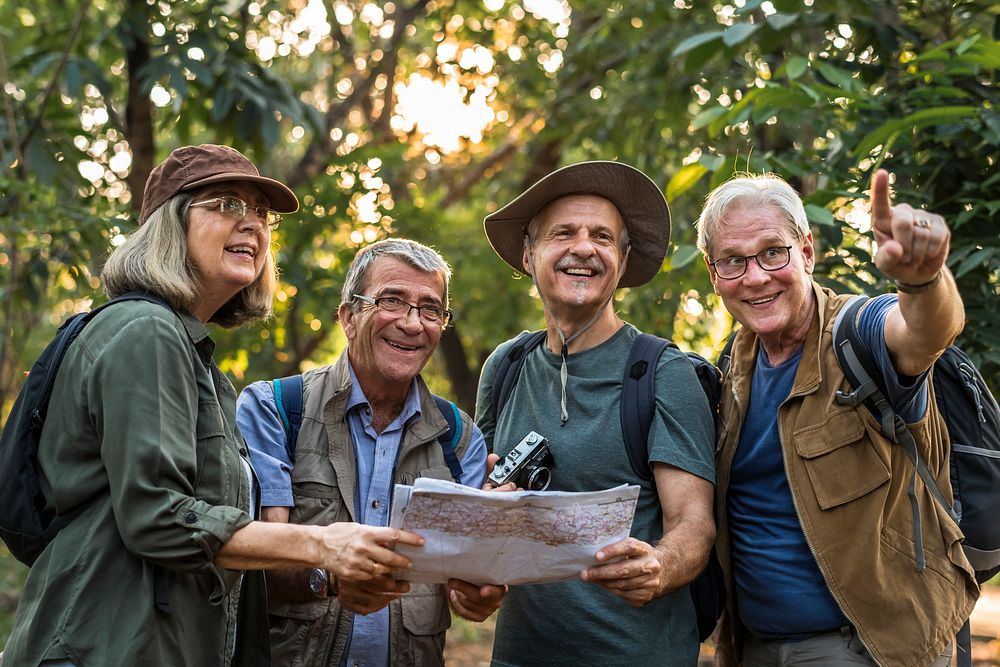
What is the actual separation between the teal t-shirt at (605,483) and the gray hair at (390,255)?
55cm

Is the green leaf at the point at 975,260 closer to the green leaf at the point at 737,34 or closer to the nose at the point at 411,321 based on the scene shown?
the green leaf at the point at 737,34

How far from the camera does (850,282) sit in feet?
14.1

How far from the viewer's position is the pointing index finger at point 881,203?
2352 mm

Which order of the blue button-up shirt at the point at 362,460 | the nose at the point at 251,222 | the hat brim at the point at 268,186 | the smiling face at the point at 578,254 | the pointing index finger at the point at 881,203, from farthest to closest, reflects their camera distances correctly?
the smiling face at the point at 578,254 → the blue button-up shirt at the point at 362,460 → the nose at the point at 251,222 → the hat brim at the point at 268,186 → the pointing index finger at the point at 881,203

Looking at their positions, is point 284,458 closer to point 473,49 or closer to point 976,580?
point 976,580

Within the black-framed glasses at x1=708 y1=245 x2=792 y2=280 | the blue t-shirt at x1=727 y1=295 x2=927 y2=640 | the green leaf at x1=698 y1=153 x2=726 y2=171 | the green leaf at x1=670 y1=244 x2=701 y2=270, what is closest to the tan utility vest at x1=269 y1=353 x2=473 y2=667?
the blue t-shirt at x1=727 y1=295 x2=927 y2=640

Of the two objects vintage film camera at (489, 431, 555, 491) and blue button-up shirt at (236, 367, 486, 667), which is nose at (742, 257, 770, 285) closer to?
vintage film camera at (489, 431, 555, 491)

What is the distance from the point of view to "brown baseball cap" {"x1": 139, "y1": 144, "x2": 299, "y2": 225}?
2.71 m

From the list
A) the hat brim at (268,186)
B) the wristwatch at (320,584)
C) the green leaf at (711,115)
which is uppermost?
the green leaf at (711,115)

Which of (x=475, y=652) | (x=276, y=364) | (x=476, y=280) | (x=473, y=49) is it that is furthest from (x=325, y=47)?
(x=475, y=652)

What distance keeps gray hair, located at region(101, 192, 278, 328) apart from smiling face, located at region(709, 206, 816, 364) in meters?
1.61

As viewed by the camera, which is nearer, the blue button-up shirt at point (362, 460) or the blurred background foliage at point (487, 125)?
the blue button-up shirt at point (362, 460)

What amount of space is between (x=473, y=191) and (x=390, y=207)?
12.1 feet

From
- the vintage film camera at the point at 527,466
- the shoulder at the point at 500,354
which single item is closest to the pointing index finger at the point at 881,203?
the vintage film camera at the point at 527,466
